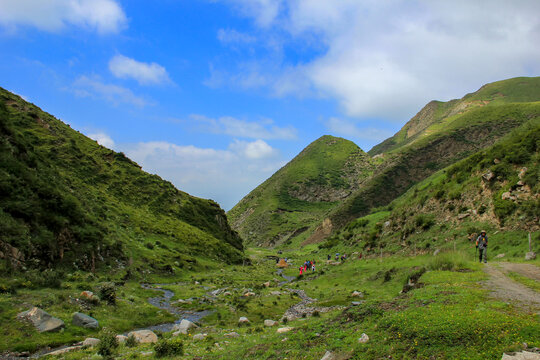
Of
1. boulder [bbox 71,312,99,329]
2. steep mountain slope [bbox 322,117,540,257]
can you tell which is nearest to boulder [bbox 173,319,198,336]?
boulder [bbox 71,312,99,329]

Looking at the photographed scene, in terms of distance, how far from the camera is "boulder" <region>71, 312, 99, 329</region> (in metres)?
17.5

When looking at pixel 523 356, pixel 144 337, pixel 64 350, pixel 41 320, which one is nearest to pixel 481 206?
pixel 523 356

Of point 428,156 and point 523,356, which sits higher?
point 428,156

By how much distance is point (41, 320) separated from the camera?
631 inches

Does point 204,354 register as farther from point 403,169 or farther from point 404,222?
point 403,169

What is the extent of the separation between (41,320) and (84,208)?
24778 mm

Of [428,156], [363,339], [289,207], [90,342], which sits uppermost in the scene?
[428,156]

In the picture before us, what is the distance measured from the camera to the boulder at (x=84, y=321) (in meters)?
17.5

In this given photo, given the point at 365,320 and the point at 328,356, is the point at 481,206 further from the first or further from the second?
the point at 328,356

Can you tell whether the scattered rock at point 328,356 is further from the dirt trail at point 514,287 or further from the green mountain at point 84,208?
the green mountain at point 84,208

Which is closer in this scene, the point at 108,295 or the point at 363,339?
the point at 363,339

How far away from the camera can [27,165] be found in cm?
3111

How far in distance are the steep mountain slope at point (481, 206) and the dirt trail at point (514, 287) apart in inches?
302

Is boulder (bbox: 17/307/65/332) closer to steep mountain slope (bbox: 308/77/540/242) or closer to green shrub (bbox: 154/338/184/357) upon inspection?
green shrub (bbox: 154/338/184/357)
